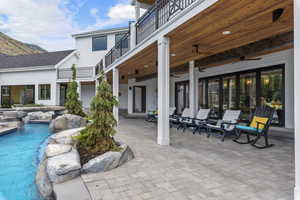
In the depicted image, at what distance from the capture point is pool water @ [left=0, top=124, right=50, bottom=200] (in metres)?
3.21

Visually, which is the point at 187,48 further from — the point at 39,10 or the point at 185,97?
the point at 39,10

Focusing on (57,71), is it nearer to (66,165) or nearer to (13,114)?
(13,114)

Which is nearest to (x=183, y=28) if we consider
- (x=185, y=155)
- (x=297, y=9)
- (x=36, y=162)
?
(x=297, y=9)

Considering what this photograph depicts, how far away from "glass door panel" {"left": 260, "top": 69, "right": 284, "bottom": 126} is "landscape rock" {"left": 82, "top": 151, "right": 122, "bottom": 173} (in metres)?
6.36

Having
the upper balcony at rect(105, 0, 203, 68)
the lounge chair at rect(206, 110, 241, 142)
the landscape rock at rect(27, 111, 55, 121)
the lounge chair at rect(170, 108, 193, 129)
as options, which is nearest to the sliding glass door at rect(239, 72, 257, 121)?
the lounge chair at rect(206, 110, 241, 142)

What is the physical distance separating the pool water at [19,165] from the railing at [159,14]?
15.6ft

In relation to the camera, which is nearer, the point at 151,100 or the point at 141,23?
the point at 141,23

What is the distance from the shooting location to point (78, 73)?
51.0 ft

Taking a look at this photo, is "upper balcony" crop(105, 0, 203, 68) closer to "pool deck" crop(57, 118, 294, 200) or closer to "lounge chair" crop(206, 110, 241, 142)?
"pool deck" crop(57, 118, 294, 200)

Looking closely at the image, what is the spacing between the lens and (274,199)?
2230mm

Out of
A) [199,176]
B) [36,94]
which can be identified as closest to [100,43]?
[36,94]

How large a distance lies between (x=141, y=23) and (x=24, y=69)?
47.9 ft

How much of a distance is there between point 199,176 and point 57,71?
52.7 feet

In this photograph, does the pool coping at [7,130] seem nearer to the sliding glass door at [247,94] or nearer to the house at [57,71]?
the house at [57,71]
